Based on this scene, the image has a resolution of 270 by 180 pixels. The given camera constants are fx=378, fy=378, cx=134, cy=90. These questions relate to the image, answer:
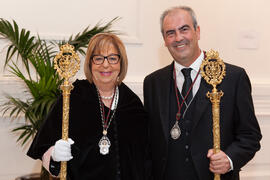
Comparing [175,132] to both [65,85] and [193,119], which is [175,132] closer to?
[193,119]

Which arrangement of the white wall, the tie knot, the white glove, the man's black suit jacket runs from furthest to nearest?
the white wall
the tie knot
the man's black suit jacket
the white glove

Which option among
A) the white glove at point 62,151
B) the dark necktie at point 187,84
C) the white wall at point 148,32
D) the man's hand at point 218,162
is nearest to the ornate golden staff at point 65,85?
the white glove at point 62,151

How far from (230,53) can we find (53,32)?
2.37 metres

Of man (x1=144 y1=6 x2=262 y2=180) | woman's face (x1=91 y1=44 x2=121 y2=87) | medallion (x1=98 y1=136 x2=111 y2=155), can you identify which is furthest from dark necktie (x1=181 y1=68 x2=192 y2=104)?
medallion (x1=98 y1=136 x2=111 y2=155)

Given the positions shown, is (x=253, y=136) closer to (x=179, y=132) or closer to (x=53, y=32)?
(x=179, y=132)

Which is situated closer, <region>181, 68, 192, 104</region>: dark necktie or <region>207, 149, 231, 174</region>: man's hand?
<region>207, 149, 231, 174</region>: man's hand

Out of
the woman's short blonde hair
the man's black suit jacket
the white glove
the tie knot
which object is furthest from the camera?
the tie knot

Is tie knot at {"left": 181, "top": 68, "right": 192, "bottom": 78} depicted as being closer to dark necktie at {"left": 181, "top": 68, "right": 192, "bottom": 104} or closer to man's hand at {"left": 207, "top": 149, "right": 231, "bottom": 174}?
dark necktie at {"left": 181, "top": 68, "right": 192, "bottom": 104}

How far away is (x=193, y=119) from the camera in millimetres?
2836

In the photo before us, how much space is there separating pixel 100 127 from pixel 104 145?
162 millimetres

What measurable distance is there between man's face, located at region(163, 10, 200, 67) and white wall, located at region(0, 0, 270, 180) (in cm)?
180

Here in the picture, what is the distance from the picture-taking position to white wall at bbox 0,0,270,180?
4.48 m

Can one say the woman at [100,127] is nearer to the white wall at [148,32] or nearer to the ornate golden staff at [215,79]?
the ornate golden staff at [215,79]

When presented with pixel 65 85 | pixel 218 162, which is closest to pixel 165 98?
pixel 218 162
